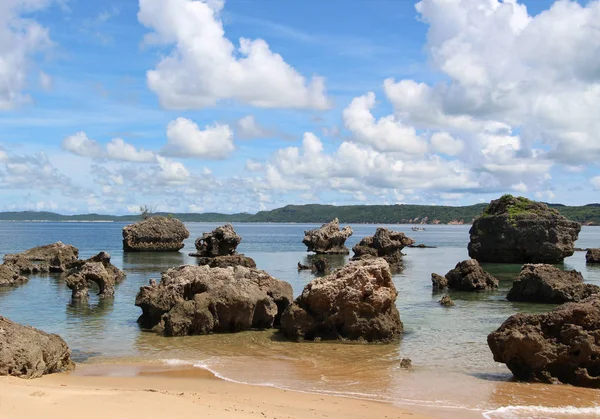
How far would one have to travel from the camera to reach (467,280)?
129 feet

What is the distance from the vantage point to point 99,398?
1174 centimetres

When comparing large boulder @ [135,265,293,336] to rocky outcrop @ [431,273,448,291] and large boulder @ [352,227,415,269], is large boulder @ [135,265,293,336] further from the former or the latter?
large boulder @ [352,227,415,269]

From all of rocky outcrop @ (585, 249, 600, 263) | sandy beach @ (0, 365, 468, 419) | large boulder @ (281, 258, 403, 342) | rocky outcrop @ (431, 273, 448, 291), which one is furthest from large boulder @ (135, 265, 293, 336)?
rocky outcrop @ (585, 249, 600, 263)

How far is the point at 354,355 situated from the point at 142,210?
371 ft

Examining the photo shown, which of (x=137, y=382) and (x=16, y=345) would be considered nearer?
(x=16, y=345)

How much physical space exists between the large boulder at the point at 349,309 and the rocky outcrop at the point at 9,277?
Result: 2446cm

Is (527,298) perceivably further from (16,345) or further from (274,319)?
(16,345)

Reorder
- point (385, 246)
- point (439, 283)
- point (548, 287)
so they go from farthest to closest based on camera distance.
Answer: point (385, 246)
point (439, 283)
point (548, 287)

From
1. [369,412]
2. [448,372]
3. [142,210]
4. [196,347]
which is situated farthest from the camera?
[142,210]

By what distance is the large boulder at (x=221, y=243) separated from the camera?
2694 inches

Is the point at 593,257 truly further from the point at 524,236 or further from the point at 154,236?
the point at 154,236

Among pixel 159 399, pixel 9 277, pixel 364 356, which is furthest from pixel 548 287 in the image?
pixel 9 277

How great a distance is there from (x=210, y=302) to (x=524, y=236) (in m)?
50.5

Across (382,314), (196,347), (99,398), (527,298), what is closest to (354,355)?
(382,314)
